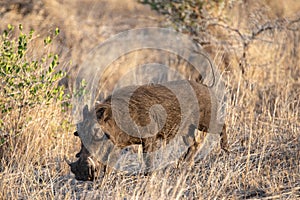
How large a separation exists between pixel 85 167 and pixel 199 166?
3.62 feet

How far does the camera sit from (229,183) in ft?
14.4

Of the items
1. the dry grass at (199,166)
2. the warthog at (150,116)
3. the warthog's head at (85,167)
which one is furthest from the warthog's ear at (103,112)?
the dry grass at (199,166)

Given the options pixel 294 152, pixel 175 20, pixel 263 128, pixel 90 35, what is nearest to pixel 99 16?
pixel 90 35

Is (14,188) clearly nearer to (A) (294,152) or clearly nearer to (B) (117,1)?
(A) (294,152)

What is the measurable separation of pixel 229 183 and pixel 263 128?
1.68m

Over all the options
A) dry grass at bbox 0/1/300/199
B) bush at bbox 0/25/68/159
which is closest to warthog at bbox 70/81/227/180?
dry grass at bbox 0/1/300/199

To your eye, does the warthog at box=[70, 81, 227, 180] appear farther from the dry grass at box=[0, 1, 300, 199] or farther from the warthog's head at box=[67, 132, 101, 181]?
the dry grass at box=[0, 1, 300, 199]

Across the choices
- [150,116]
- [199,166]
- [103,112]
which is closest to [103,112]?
[103,112]

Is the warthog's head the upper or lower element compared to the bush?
lower

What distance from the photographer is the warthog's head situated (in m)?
4.55

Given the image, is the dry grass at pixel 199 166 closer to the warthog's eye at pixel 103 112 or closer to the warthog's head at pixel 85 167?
the warthog's head at pixel 85 167

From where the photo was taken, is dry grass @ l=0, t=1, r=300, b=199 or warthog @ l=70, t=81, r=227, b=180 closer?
dry grass @ l=0, t=1, r=300, b=199

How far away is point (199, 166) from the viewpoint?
490 cm

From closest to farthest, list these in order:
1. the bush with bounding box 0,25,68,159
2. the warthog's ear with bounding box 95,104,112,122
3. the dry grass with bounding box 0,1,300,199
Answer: the dry grass with bounding box 0,1,300,199, the warthog's ear with bounding box 95,104,112,122, the bush with bounding box 0,25,68,159
